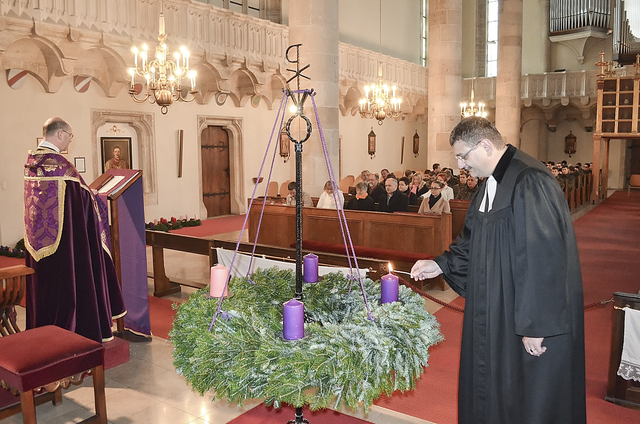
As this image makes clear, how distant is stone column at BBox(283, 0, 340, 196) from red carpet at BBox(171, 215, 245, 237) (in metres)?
2.84

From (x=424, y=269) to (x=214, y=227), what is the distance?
10.6 m

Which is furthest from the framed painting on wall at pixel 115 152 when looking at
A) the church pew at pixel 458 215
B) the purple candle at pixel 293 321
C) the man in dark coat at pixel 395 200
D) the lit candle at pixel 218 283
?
the purple candle at pixel 293 321

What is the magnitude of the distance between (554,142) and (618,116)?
7.82 meters

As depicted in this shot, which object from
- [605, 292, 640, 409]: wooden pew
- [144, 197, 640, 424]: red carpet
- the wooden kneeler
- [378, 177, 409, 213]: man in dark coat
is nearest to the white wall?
[378, 177, 409, 213]: man in dark coat

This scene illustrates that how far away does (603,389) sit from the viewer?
414 centimetres

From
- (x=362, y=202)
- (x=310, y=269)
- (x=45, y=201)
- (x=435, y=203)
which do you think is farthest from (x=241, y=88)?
(x=310, y=269)

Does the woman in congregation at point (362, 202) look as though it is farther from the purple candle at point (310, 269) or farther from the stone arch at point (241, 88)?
the stone arch at point (241, 88)

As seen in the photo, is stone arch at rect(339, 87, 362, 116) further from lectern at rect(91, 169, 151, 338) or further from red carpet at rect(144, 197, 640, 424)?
lectern at rect(91, 169, 151, 338)

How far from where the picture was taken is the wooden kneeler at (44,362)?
303cm

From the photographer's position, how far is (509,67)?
60.6ft

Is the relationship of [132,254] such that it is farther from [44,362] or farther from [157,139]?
[157,139]

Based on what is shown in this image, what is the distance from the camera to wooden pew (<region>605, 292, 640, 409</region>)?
3.86m

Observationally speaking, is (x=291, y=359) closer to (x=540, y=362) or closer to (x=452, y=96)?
(x=540, y=362)

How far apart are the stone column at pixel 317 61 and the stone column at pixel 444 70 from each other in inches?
249
